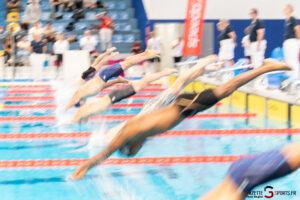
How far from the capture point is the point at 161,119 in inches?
125

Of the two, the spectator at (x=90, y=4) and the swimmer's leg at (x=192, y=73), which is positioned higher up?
the swimmer's leg at (x=192, y=73)

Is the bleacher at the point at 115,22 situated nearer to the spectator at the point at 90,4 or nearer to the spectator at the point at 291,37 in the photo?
the spectator at the point at 90,4

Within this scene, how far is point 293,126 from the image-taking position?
680 centimetres

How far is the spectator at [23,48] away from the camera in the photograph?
52.9 ft

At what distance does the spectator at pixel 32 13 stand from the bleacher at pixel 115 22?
0.86 metres

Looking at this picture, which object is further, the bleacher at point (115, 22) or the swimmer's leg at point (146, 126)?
the bleacher at point (115, 22)

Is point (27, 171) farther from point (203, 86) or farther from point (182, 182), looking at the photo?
point (203, 86)

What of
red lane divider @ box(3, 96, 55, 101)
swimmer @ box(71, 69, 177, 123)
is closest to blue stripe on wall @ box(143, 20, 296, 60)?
red lane divider @ box(3, 96, 55, 101)

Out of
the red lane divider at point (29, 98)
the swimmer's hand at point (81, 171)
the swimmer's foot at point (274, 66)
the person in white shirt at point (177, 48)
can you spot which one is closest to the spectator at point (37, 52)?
the red lane divider at point (29, 98)

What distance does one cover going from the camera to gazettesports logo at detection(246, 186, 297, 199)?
371 cm

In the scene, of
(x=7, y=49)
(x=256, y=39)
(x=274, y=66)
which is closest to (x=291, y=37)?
(x=256, y=39)

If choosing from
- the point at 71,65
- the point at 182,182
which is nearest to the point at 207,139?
the point at 182,182

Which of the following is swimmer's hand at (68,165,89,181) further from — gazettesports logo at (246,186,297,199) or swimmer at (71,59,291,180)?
gazettesports logo at (246,186,297,199)

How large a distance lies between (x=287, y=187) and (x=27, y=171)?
234cm
